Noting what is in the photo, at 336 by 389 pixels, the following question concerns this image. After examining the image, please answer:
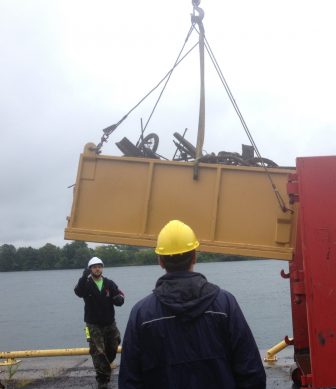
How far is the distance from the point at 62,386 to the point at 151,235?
9.24 feet

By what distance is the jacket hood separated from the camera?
2.09 metres

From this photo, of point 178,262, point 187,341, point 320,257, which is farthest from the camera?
point 320,257

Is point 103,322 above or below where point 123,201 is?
below

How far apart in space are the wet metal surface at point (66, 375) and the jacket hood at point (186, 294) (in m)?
4.44

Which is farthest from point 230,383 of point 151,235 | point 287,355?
point 287,355

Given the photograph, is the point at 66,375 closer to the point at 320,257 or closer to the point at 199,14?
the point at 320,257

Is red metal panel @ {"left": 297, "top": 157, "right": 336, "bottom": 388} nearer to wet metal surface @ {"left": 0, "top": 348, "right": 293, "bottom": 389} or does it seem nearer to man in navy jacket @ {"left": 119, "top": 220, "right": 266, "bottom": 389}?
man in navy jacket @ {"left": 119, "top": 220, "right": 266, "bottom": 389}

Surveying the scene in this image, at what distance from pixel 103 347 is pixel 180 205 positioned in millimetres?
2587

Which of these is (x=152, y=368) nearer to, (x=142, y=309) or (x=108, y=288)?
(x=142, y=309)

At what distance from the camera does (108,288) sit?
656 cm

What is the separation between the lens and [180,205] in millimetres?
4879

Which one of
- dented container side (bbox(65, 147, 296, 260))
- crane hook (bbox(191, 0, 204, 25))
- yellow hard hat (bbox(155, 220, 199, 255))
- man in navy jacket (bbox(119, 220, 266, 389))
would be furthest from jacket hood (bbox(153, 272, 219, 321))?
crane hook (bbox(191, 0, 204, 25))

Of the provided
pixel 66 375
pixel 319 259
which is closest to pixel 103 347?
pixel 66 375

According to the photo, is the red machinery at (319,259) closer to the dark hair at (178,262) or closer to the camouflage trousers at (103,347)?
the dark hair at (178,262)
